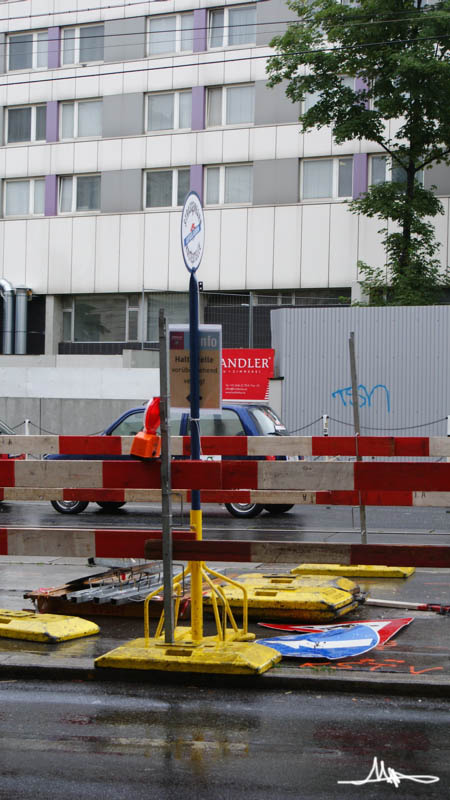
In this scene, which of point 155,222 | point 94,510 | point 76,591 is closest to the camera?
point 76,591

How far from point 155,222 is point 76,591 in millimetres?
30224

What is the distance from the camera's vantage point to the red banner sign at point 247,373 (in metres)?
25.5

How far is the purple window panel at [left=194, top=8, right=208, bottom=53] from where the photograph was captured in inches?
1443

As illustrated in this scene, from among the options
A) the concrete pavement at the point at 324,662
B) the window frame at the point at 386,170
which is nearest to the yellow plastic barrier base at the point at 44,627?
the concrete pavement at the point at 324,662

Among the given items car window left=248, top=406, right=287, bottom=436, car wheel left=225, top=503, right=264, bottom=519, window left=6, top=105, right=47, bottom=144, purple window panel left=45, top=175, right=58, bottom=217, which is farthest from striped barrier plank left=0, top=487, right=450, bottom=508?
window left=6, top=105, right=47, bottom=144

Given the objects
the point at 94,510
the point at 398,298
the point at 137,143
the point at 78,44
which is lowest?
the point at 94,510

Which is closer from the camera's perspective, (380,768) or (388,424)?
(380,768)

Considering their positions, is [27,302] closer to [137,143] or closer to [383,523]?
[137,143]

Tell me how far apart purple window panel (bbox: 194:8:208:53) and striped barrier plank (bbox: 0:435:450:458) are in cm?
2994

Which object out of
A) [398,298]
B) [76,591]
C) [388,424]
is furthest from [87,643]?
[398,298]

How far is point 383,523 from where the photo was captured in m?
15.4

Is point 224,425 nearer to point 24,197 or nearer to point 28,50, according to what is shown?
point 24,197

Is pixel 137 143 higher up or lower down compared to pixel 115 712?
higher up

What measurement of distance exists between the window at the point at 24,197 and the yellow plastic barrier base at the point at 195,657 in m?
34.5
